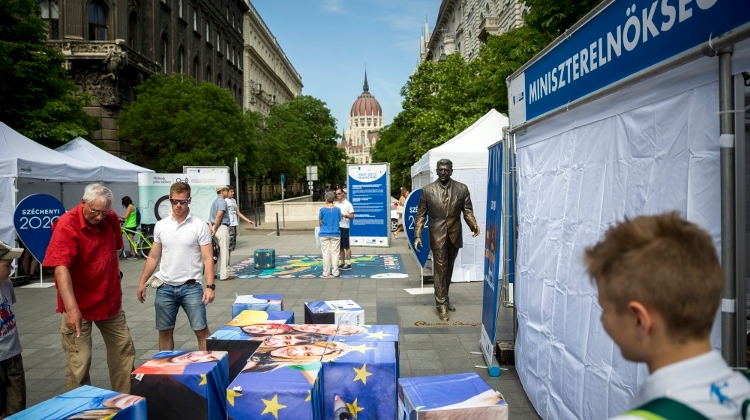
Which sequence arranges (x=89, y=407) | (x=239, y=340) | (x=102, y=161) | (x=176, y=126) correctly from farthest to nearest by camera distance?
(x=176, y=126) < (x=102, y=161) < (x=239, y=340) < (x=89, y=407)

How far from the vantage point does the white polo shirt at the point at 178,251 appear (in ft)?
17.0

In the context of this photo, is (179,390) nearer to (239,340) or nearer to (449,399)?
(239,340)

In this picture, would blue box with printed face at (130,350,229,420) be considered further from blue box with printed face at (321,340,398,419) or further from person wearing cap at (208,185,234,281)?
person wearing cap at (208,185,234,281)

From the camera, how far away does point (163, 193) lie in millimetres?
16672

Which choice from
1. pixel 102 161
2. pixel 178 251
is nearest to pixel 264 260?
pixel 102 161

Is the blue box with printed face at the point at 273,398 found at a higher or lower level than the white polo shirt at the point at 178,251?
lower

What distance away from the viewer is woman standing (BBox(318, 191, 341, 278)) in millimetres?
12023

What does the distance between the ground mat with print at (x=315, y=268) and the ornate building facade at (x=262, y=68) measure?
49071 mm

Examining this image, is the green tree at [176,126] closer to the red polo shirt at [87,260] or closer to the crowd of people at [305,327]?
the crowd of people at [305,327]

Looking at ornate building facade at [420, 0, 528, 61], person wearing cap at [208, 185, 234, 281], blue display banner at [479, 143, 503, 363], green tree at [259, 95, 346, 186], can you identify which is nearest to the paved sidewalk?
blue display banner at [479, 143, 503, 363]

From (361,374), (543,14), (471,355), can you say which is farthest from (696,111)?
(543,14)

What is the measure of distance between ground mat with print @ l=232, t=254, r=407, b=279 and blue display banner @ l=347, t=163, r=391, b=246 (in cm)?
183

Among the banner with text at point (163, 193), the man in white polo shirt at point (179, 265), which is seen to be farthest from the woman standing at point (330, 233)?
the man in white polo shirt at point (179, 265)

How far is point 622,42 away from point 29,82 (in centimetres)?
1891
